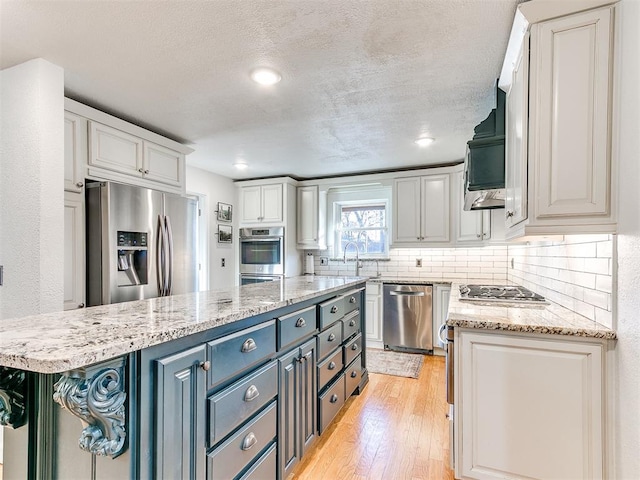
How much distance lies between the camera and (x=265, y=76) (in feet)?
6.68

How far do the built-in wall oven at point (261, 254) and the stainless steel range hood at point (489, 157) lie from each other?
2.94 metres

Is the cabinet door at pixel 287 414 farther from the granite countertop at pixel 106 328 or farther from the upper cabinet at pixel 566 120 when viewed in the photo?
the upper cabinet at pixel 566 120

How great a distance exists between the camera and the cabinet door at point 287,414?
1.66 metres

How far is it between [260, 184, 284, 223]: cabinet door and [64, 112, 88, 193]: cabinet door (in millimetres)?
2536

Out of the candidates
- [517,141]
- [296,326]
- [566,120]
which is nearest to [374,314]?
[296,326]

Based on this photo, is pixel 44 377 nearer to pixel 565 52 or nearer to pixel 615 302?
pixel 615 302

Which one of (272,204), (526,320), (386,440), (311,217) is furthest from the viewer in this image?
(311,217)

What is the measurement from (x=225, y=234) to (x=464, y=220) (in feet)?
10.5

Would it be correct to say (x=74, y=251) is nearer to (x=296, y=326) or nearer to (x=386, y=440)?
(x=296, y=326)

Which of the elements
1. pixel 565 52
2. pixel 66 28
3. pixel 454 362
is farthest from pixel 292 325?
pixel 66 28

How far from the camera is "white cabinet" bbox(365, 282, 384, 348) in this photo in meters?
4.36

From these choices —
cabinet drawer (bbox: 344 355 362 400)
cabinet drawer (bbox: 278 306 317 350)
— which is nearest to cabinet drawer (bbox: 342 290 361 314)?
cabinet drawer (bbox: 344 355 362 400)

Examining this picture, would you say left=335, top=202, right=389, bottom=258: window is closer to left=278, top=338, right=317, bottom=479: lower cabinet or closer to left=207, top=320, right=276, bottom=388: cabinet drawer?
left=278, top=338, right=317, bottom=479: lower cabinet

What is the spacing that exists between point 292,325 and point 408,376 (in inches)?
84.8
